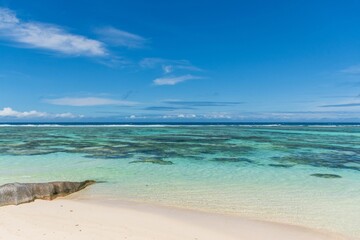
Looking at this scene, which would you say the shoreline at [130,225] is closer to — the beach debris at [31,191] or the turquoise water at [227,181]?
the beach debris at [31,191]

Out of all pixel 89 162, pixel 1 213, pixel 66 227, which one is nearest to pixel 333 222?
pixel 66 227

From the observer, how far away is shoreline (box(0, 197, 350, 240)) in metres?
7.45

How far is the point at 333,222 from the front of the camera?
8.93 m

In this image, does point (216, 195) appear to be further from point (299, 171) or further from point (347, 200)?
point (299, 171)

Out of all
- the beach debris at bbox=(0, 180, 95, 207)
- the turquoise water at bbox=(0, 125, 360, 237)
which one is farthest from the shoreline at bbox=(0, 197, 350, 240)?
the turquoise water at bbox=(0, 125, 360, 237)

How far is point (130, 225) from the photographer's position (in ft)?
26.9

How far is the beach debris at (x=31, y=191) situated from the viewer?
31.9 ft

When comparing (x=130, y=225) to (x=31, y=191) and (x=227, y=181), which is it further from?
(x=227, y=181)

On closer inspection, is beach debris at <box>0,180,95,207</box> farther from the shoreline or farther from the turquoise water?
the turquoise water

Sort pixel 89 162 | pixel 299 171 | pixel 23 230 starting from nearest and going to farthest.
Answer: pixel 23 230 → pixel 299 171 → pixel 89 162

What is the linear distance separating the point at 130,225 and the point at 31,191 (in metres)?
4.20

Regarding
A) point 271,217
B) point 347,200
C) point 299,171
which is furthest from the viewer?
point 299,171

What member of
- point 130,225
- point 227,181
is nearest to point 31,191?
point 130,225

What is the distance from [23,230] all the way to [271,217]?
654 centimetres
